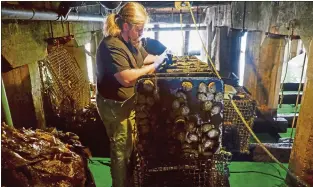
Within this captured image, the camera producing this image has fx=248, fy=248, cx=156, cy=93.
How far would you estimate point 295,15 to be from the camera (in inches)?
222

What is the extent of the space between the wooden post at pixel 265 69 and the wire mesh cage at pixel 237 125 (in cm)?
319

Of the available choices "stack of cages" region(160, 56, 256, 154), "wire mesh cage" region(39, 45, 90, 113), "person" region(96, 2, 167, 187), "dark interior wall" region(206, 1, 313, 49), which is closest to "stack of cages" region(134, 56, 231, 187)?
"person" region(96, 2, 167, 187)

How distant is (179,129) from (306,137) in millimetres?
2959

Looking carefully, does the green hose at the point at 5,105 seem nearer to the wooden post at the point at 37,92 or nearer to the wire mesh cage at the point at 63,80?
the wooden post at the point at 37,92

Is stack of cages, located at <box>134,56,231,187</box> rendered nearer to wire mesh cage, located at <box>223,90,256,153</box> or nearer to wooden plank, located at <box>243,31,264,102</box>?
wire mesh cage, located at <box>223,90,256,153</box>

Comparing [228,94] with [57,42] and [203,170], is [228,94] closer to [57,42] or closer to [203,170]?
[203,170]

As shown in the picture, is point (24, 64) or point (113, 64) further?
point (24, 64)

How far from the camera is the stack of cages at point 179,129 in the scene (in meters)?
3.49

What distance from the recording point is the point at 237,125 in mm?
5965

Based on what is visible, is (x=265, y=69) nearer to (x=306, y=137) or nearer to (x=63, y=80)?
(x=306, y=137)

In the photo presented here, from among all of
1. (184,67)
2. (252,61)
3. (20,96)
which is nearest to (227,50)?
(252,61)

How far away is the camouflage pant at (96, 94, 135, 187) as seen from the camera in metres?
3.99

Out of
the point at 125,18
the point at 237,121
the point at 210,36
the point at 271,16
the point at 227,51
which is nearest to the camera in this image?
the point at 125,18

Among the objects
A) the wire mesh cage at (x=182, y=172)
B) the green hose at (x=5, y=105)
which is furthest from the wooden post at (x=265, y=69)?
the green hose at (x=5, y=105)
